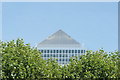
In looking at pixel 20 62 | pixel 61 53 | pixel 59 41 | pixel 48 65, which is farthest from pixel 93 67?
pixel 59 41

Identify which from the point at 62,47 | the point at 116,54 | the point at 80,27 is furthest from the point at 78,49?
the point at 116,54

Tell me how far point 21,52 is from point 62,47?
112 ft

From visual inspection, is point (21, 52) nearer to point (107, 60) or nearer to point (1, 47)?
point (1, 47)

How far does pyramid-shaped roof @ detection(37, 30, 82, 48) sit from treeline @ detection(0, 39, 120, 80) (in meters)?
34.0

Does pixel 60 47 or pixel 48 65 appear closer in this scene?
pixel 48 65

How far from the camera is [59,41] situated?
41312 mm

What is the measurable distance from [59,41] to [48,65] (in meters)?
37.1

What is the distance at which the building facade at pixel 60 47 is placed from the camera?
36812mm

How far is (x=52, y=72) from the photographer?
423 cm

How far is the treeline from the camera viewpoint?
3.92 metres

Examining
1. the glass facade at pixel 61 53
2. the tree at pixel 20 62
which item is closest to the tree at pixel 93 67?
the tree at pixel 20 62

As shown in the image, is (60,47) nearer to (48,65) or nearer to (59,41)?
(59,41)

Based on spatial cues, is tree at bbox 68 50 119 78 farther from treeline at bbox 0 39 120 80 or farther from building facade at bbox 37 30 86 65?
building facade at bbox 37 30 86 65

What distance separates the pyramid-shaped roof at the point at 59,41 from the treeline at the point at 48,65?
34.0 m
